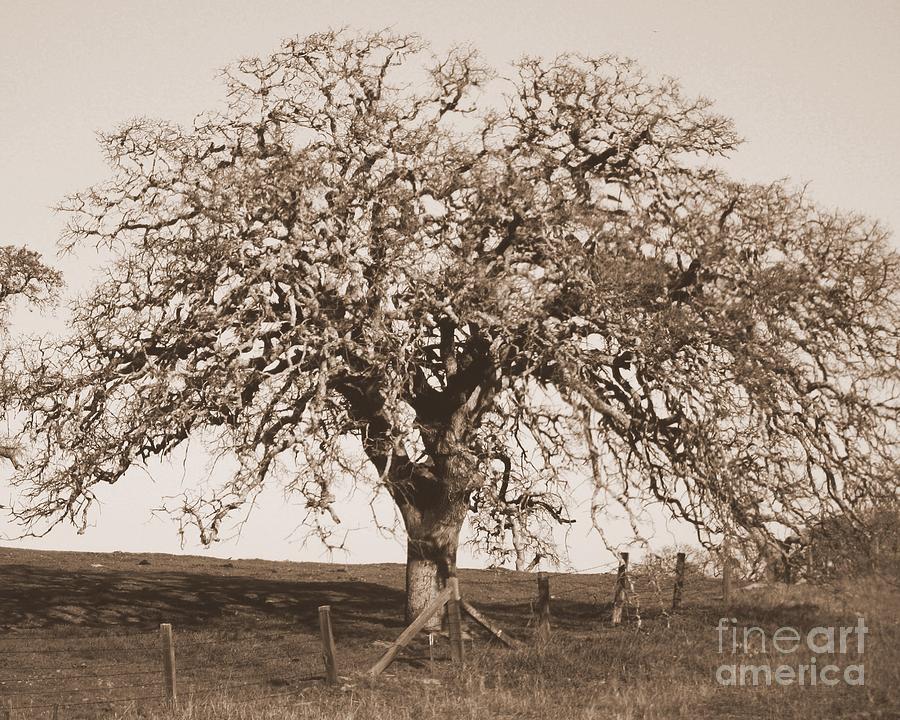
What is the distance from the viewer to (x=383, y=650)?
22.4 meters

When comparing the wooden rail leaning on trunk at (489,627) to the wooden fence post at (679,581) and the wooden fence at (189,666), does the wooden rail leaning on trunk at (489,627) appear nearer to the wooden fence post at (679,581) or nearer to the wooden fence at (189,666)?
the wooden fence at (189,666)

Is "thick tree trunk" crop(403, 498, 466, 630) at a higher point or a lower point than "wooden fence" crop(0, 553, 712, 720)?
higher

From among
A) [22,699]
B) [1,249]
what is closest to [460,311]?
[22,699]

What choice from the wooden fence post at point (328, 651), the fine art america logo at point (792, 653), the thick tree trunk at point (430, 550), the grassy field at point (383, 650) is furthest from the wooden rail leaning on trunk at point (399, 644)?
the fine art america logo at point (792, 653)

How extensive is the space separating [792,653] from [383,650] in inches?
332

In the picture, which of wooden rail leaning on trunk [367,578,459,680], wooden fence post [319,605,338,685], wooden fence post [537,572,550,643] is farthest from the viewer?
wooden fence post [537,572,550,643]

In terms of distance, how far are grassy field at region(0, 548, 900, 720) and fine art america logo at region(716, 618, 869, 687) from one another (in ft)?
0.54

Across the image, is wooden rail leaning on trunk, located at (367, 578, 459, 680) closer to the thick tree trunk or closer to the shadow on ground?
the thick tree trunk

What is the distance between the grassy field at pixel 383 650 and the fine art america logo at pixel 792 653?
17cm

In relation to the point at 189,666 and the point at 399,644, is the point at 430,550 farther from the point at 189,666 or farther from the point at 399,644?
the point at 189,666

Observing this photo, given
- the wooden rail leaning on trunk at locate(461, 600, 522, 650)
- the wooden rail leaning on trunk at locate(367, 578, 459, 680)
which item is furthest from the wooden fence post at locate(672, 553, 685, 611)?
the wooden rail leaning on trunk at locate(367, 578, 459, 680)

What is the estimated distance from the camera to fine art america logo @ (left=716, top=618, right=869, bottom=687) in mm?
16578

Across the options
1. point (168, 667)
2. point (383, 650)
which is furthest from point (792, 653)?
point (168, 667)

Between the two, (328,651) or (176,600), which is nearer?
(328,651)
